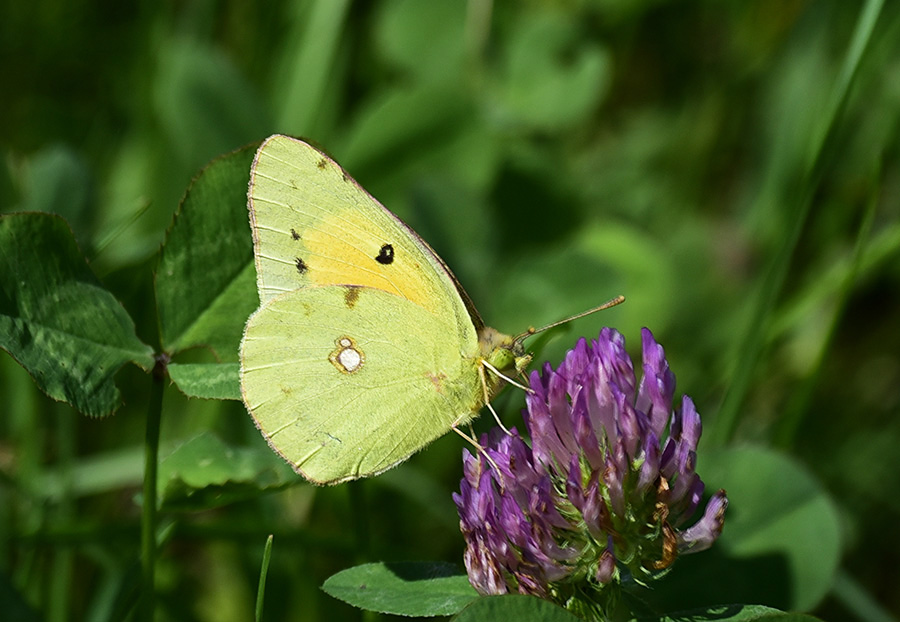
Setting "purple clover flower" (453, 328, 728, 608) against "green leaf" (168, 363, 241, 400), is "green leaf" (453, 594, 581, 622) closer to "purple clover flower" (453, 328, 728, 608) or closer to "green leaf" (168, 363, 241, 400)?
"purple clover flower" (453, 328, 728, 608)

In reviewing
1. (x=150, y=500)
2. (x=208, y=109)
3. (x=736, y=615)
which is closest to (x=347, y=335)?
(x=150, y=500)

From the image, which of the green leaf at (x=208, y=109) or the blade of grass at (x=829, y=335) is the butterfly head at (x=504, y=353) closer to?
the blade of grass at (x=829, y=335)

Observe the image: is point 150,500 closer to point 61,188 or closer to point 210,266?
point 210,266

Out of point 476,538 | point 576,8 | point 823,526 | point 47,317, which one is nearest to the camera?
point 476,538

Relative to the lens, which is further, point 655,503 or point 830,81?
point 830,81

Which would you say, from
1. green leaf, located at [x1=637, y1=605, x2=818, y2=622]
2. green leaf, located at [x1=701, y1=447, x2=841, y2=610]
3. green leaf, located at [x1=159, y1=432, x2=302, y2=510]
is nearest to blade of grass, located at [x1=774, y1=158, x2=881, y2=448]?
green leaf, located at [x1=701, y1=447, x2=841, y2=610]

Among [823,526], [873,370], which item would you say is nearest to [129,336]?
[823,526]

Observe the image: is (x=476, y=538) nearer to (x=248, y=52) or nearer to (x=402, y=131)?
(x=402, y=131)
